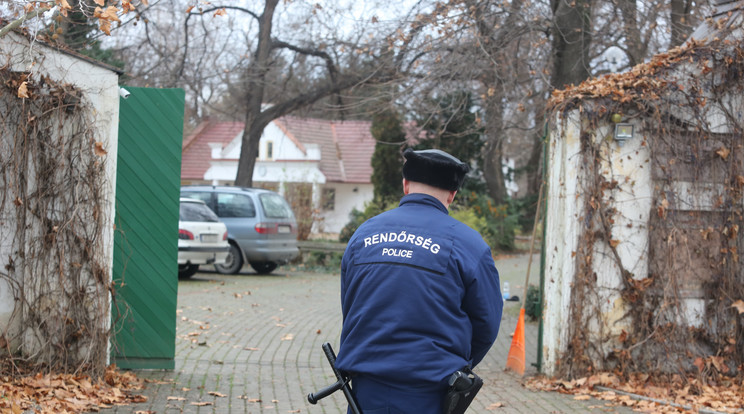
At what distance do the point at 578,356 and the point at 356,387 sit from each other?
4.77 metres

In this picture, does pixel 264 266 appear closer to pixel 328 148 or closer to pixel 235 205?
pixel 235 205

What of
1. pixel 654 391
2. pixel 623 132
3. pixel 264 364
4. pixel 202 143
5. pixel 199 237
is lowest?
pixel 264 364

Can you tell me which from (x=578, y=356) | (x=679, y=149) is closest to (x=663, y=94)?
(x=679, y=149)

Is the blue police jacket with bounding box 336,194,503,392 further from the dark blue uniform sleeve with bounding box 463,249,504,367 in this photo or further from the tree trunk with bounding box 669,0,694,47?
the tree trunk with bounding box 669,0,694,47

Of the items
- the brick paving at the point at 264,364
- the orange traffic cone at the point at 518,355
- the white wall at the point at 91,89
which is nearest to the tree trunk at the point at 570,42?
the brick paving at the point at 264,364

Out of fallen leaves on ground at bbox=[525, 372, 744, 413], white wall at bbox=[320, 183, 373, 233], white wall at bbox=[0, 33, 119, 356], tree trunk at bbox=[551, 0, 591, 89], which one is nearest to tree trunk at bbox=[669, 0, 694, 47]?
tree trunk at bbox=[551, 0, 591, 89]

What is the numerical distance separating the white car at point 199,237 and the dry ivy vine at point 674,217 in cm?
979

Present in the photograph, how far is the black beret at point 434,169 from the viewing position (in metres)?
3.36

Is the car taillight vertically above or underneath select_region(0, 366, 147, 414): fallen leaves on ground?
above

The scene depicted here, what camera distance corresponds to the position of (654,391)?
7.03m

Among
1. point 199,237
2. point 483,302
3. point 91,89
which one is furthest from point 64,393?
point 199,237

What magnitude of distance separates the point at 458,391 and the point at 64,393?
Answer: 3.93m

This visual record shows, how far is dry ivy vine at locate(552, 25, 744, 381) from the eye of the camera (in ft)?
24.3

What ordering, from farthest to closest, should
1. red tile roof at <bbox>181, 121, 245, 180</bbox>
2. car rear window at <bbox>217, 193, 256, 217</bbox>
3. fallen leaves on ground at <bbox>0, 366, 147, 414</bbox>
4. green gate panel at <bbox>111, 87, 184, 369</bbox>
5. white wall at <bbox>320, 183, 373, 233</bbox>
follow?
red tile roof at <bbox>181, 121, 245, 180</bbox>
white wall at <bbox>320, 183, 373, 233</bbox>
car rear window at <bbox>217, 193, 256, 217</bbox>
green gate panel at <bbox>111, 87, 184, 369</bbox>
fallen leaves on ground at <bbox>0, 366, 147, 414</bbox>
